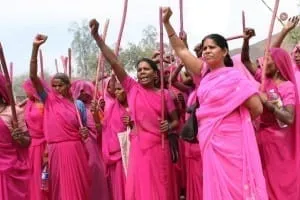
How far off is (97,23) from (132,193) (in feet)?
6.40

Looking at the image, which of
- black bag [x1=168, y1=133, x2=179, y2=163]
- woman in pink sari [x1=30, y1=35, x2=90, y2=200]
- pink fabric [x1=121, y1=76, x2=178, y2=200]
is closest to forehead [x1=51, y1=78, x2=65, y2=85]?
woman in pink sari [x1=30, y1=35, x2=90, y2=200]

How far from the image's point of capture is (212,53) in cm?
528

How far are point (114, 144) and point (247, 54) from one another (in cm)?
228

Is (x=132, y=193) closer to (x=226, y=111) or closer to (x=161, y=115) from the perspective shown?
(x=161, y=115)

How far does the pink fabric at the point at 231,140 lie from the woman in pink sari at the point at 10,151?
6.92ft

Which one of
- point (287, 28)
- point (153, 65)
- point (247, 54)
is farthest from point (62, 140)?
point (287, 28)

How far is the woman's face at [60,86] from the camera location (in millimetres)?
7601

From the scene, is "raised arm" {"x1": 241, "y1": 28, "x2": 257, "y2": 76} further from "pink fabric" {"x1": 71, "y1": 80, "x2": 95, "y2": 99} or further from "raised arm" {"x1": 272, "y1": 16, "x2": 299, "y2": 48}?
"pink fabric" {"x1": 71, "y1": 80, "x2": 95, "y2": 99}

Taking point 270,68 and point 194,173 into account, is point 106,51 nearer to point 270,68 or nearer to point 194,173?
point 270,68

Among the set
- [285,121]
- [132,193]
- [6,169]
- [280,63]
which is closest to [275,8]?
[280,63]

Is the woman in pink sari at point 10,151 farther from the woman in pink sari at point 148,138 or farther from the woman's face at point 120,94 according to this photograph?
the woman's face at point 120,94

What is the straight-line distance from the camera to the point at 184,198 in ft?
24.1

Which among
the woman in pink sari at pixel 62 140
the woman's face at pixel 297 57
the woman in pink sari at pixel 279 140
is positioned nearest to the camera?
the woman in pink sari at pixel 279 140

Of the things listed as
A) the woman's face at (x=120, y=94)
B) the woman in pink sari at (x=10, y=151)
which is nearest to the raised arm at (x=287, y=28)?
the woman's face at (x=120, y=94)
